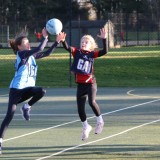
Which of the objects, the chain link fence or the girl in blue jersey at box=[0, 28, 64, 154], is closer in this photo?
the girl in blue jersey at box=[0, 28, 64, 154]

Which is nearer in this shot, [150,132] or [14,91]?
[14,91]

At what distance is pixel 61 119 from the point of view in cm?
1655

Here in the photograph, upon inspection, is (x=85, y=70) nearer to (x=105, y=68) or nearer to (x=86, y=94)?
(x=86, y=94)

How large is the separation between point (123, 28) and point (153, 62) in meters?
16.5

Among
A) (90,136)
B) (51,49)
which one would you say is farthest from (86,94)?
(90,136)

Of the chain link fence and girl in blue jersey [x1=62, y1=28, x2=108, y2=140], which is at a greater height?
girl in blue jersey [x1=62, y1=28, x2=108, y2=140]

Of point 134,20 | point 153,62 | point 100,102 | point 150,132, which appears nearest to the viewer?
point 150,132

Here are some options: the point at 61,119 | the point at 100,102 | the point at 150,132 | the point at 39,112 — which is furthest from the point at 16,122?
the point at 100,102

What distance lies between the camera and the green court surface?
11445 mm

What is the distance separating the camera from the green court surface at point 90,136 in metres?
11.4

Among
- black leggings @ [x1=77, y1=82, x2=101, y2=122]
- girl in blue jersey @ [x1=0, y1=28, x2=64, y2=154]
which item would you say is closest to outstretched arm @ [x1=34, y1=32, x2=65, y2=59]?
girl in blue jersey @ [x1=0, y1=28, x2=64, y2=154]

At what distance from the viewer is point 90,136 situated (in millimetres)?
13461

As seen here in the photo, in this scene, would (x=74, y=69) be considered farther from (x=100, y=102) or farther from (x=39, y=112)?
(x=100, y=102)

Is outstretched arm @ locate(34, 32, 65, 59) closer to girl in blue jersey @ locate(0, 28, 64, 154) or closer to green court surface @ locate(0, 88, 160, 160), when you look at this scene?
girl in blue jersey @ locate(0, 28, 64, 154)
